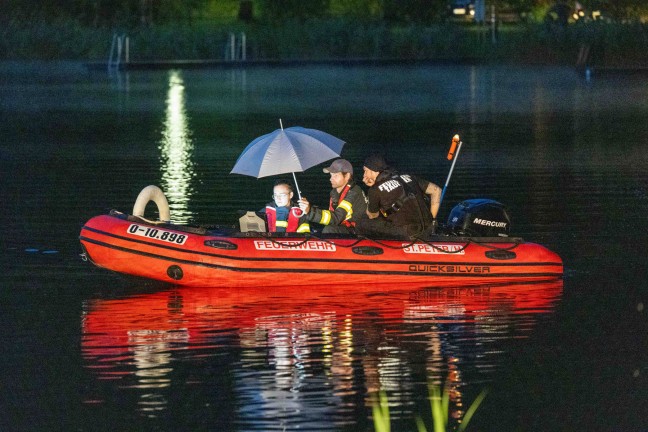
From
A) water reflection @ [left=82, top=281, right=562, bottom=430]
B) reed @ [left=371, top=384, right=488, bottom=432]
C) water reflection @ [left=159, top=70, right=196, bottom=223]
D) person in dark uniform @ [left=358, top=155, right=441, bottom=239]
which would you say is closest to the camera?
reed @ [left=371, top=384, right=488, bottom=432]

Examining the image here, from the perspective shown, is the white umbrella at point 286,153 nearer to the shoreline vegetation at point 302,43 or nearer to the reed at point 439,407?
the reed at point 439,407

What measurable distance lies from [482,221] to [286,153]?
2010 millimetres

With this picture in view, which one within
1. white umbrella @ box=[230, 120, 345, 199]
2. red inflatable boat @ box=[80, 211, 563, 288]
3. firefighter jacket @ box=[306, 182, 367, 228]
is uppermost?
white umbrella @ box=[230, 120, 345, 199]

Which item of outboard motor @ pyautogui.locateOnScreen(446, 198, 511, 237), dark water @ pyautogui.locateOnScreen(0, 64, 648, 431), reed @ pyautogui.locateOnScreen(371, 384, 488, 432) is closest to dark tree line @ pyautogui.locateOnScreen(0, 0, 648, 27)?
dark water @ pyautogui.locateOnScreen(0, 64, 648, 431)

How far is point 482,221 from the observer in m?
15.4

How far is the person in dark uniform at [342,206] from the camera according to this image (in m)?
15.2

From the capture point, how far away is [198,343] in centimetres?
1263

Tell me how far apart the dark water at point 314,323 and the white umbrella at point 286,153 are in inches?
53.3

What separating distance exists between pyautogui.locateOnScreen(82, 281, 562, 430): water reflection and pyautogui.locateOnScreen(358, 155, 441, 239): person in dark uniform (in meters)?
0.64

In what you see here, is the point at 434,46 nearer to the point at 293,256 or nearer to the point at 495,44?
the point at 495,44

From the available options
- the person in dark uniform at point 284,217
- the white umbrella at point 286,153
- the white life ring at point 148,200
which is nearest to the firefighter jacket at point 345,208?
the person in dark uniform at point 284,217

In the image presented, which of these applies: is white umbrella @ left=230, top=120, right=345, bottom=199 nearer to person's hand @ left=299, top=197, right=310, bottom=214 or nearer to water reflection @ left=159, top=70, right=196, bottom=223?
person's hand @ left=299, top=197, right=310, bottom=214

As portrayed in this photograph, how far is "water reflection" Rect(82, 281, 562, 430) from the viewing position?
35.6 feet

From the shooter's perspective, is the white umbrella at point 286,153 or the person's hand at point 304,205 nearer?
the person's hand at point 304,205
